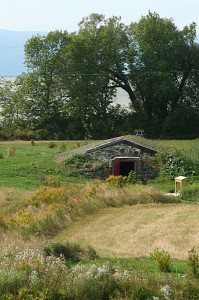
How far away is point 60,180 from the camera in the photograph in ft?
93.1

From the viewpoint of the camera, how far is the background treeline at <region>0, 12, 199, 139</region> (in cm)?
5128

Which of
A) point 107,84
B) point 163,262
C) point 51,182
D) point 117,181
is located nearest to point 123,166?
point 51,182

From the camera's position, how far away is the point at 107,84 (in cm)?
5297

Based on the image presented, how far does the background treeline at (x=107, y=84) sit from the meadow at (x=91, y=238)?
18709 millimetres

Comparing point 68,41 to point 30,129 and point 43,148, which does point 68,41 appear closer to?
point 30,129

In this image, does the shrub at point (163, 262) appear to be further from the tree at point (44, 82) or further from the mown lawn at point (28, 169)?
the tree at point (44, 82)

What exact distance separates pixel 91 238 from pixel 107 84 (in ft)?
117

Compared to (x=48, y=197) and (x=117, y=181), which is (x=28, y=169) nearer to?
(x=117, y=181)

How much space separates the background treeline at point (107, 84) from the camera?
51.3 metres

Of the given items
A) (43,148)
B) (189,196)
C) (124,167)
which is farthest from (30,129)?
(189,196)

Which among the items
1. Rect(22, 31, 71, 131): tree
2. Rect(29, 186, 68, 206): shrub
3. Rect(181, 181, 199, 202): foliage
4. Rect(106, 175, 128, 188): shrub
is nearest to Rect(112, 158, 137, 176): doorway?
Rect(106, 175, 128, 188): shrub

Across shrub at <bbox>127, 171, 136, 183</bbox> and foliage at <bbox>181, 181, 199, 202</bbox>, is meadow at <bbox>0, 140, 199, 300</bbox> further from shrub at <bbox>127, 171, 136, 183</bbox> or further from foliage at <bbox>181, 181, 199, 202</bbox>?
shrub at <bbox>127, 171, 136, 183</bbox>

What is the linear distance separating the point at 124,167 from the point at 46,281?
20856 millimetres

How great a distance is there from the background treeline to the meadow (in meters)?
18.7
